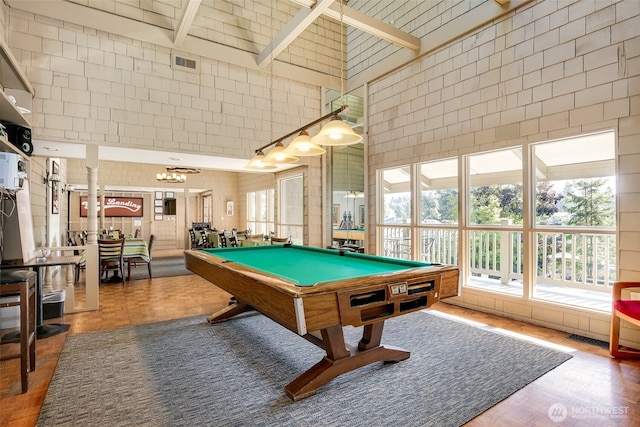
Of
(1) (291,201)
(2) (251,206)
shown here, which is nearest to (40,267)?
(1) (291,201)

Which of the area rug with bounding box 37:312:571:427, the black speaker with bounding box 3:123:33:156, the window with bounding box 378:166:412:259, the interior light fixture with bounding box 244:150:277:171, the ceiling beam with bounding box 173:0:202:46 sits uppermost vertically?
the ceiling beam with bounding box 173:0:202:46

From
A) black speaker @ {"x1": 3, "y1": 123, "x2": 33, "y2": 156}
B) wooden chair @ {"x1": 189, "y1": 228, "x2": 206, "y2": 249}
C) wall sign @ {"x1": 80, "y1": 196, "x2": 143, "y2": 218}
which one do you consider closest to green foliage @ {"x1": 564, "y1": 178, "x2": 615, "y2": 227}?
black speaker @ {"x1": 3, "y1": 123, "x2": 33, "y2": 156}

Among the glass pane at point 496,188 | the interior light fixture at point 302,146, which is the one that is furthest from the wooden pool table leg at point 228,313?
the glass pane at point 496,188

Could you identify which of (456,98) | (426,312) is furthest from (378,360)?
(456,98)

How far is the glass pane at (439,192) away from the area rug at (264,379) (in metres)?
1.96

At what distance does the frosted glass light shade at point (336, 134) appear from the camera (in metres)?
2.79

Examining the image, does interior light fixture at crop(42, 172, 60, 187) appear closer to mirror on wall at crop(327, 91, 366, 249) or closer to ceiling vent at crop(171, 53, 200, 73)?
ceiling vent at crop(171, 53, 200, 73)

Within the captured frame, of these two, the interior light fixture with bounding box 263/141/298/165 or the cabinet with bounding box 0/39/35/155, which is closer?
the cabinet with bounding box 0/39/35/155

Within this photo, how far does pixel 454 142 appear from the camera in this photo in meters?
4.54

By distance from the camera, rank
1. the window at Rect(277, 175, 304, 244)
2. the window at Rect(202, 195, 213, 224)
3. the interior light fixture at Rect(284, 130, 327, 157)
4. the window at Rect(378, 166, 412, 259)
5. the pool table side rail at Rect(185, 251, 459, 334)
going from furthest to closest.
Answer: the window at Rect(202, 195, 213, 224), the window at Rect(277, 175, 304, 244), the window at Rect(378, 166, 412, 259), the interior light fixture at Rect(284, 130, 327, 157), the pool table side rail at Rect(185, 251, 459, 334)

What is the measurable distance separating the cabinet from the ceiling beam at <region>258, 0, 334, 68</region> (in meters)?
3.18

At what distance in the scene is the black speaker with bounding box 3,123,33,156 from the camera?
359 centimetres

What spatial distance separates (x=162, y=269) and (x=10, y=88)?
15.8ft

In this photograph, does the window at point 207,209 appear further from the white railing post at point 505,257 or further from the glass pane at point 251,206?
the white railing post at point 505,257
